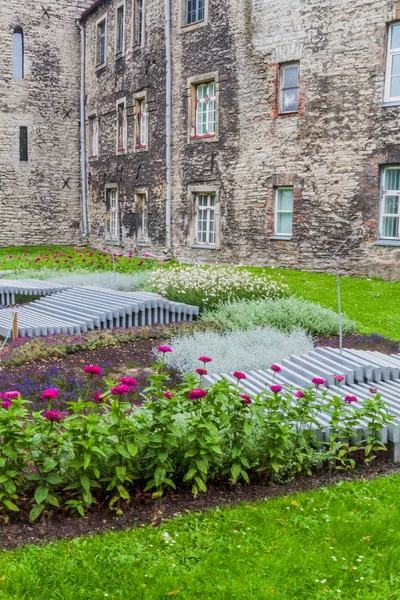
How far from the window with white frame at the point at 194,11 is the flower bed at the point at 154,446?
679 inches

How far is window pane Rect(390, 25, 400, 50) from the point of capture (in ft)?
49.4

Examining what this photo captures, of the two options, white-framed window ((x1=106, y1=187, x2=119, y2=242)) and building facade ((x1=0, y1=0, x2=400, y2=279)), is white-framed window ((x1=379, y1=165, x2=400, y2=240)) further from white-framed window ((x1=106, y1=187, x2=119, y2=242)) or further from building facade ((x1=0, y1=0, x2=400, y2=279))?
white-framed window ((x1=106, y1=187, x2=119, y2=242))

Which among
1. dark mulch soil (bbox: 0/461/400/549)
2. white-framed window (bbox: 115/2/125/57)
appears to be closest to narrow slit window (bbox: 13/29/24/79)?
white-framed window (bbox: 115/2/125/57)

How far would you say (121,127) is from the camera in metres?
24.8

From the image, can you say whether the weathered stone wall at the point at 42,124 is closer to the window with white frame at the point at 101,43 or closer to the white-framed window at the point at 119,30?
the window with white frame at the point at 101,43

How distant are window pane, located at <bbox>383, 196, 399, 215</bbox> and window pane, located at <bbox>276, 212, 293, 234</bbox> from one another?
2826 mm

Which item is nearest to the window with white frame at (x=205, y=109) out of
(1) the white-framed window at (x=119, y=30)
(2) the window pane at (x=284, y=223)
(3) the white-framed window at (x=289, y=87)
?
(3) the white-framed window at (x=289, y=87)

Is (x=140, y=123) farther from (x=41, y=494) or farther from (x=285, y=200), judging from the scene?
(x=41, y=494)

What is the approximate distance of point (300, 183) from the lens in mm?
17031

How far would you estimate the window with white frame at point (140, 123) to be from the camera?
23000 millimetres

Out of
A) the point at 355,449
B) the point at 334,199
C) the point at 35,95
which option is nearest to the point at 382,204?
the point at 334,199

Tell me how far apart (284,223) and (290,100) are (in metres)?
3.18

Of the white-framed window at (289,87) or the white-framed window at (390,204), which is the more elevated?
the white-framed window at (289,87)

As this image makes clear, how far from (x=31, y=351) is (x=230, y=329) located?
284 cm
